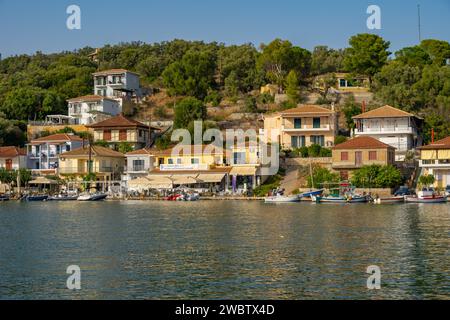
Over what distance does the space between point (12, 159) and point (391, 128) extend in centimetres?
3626

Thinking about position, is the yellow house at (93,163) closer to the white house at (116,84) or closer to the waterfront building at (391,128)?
the white house at (116,84)

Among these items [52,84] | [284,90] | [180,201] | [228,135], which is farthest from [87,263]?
[52,84]

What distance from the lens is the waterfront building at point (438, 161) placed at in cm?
5600

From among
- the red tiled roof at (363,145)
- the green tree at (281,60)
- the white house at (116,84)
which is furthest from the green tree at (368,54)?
the white house at (116,84)

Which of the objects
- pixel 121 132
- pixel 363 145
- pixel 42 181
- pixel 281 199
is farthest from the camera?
pixel 121 132

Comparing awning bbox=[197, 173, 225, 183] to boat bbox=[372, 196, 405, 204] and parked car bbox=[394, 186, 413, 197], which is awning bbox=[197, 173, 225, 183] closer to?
boat bbox=[372, 196, 405, 204]

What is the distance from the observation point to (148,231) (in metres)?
33.8

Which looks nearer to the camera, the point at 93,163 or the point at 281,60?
the point at 93,163

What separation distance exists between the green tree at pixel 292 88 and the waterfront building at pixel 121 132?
50.5 ft

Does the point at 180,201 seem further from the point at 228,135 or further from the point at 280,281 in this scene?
the point at 280,281

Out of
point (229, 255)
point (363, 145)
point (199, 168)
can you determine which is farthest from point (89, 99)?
point (229, 255)

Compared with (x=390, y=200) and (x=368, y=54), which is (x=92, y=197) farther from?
(x=368, y=54)

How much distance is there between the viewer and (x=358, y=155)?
188 feet

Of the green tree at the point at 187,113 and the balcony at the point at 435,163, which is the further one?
the green tree at the point at 187,113
